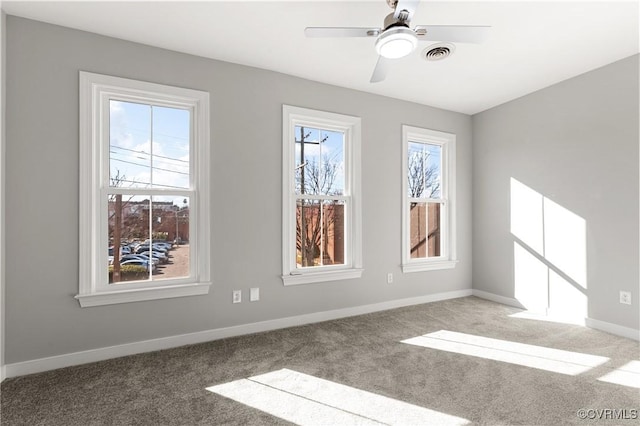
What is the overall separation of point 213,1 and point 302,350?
9.15 ft

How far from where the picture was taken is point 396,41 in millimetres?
1940

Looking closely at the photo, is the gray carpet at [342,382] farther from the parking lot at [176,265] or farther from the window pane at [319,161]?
the window pane at [319,161]

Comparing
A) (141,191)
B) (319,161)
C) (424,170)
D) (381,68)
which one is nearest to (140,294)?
(141,191)

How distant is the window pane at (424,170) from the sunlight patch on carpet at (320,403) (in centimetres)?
277

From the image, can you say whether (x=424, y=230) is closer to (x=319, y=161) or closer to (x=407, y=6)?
(x=319, y=161)

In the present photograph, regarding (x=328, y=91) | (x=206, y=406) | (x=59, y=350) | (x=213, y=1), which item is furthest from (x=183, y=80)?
(x=206, y=406)

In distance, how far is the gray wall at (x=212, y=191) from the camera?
7.73ft

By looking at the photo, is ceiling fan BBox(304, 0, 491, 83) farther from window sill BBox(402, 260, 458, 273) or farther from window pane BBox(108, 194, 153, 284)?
window sill BBox(402, 260, 458, 273)

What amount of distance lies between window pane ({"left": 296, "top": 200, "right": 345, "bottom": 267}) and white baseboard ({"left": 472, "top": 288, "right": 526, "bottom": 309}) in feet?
7.29

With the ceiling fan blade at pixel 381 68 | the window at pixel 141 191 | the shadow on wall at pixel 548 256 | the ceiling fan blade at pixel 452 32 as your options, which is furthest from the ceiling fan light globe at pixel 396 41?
the shadow on wall at pixel 548 256

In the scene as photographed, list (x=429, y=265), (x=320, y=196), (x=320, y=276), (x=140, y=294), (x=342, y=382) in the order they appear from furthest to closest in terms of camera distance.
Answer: (x=429, y=265) → (x=320, y=196) → (x=320, y=276) → (x=140, y=294) → (x=342, y=382)

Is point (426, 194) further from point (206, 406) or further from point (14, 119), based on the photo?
point (14, 119)

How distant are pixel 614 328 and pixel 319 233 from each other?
3.09m

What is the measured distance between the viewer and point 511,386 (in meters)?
2.17
